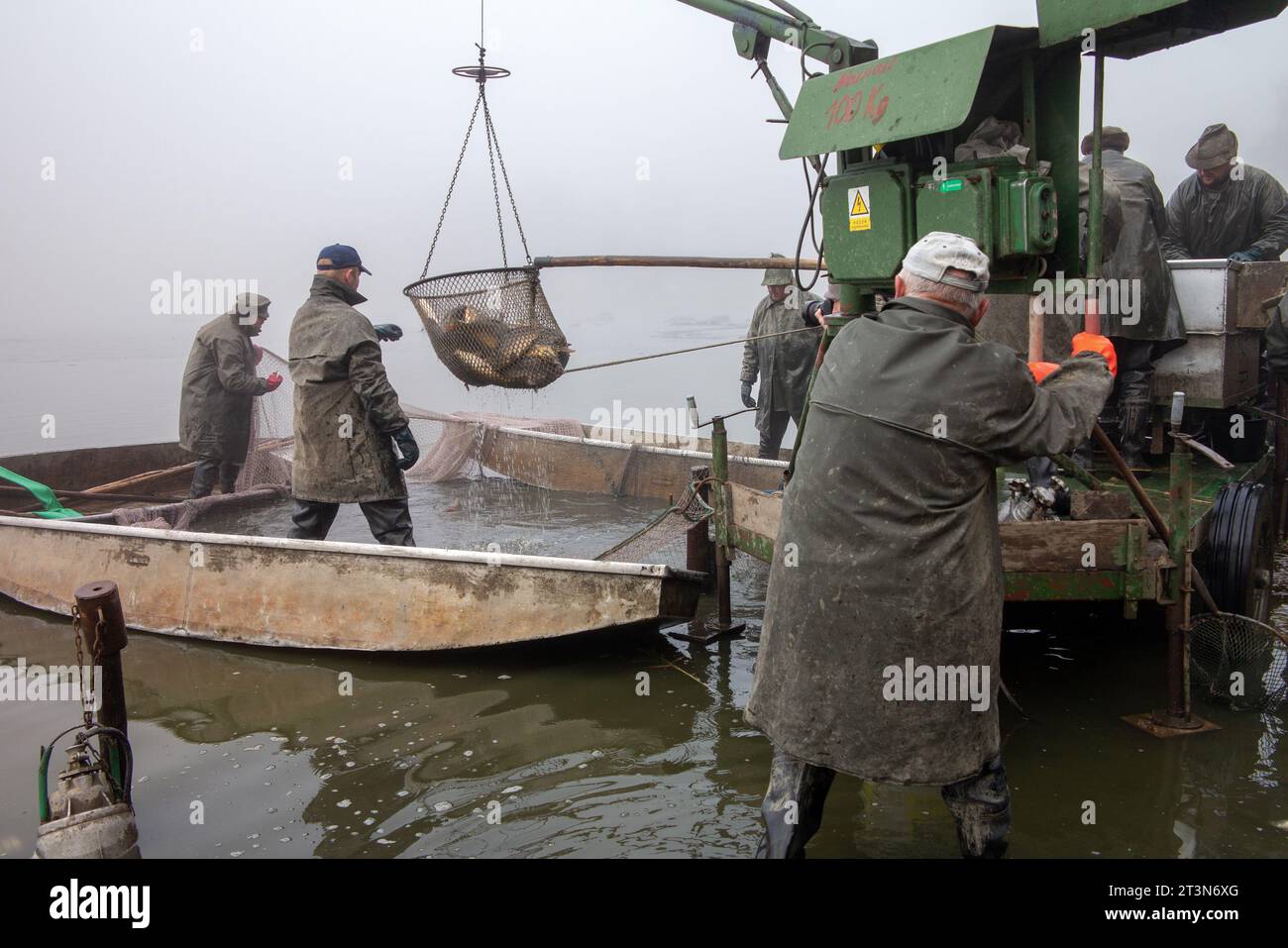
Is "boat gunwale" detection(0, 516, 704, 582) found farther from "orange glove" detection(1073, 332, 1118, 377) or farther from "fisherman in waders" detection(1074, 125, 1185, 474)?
"fisherman in waders" detection(1074, 125, 1185, 474)

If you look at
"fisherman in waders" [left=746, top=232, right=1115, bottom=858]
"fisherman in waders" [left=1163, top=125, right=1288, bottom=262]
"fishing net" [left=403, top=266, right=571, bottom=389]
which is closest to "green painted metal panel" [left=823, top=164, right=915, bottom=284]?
"fisherman in waders" [left=746, top=232, right=1115, bottom=858]

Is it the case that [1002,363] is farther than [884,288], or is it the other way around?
[884,288]

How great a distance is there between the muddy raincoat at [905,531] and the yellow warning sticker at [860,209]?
4.32ft

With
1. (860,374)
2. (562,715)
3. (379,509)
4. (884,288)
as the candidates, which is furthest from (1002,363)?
(379,509)

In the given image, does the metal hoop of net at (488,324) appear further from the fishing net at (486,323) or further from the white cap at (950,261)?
the white cap at (950,261)

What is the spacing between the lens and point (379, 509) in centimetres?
614

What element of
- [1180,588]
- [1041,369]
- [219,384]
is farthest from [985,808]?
[219,384]

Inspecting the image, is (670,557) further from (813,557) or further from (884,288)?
(813,557)

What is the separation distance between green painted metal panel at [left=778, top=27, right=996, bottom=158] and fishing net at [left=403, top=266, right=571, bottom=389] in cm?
240

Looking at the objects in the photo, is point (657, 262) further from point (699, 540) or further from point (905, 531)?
point (905, 531)

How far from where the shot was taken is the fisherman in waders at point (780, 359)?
9.05 metres

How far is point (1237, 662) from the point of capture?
4.53 metres

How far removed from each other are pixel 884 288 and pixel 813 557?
5.66 feet

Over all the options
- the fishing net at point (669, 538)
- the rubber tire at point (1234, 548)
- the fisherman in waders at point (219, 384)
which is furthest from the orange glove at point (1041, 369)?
the fisherman in waders at point (219, 384)
